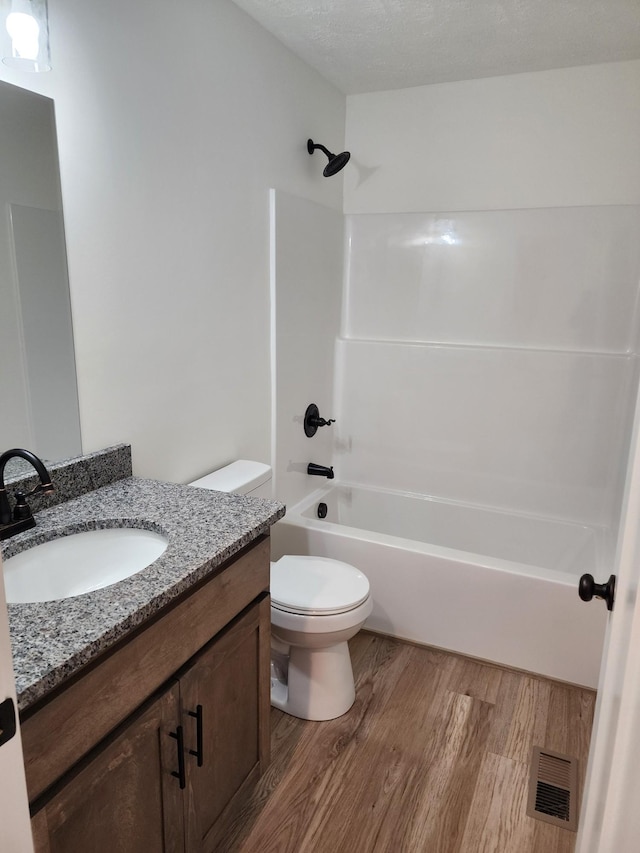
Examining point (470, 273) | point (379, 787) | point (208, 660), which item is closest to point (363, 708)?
point (379, 787)

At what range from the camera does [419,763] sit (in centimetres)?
183

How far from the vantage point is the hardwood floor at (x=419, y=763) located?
158 cm

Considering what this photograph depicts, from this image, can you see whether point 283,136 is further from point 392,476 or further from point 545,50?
point 392,476

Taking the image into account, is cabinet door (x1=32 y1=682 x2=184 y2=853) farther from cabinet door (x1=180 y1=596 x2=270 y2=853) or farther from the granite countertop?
the granite countertop

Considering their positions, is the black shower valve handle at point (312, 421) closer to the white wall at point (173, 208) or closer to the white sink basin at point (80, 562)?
the white wall at point (173, 208)

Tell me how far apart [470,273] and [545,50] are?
94 cm

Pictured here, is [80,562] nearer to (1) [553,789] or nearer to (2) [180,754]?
(2) [180,754]

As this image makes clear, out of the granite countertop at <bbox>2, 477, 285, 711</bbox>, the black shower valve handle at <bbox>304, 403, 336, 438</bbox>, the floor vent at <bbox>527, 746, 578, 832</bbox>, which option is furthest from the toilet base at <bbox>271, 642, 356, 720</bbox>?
the black shower valve handle at <bbox>304, 403, 336, 438</bbox>

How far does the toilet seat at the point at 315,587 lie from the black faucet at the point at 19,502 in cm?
86

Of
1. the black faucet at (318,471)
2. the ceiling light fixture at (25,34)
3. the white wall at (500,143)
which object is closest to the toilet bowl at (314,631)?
the black faucet at (318,471)

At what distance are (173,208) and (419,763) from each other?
1.96 m

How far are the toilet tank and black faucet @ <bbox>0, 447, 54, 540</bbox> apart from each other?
2.23ft

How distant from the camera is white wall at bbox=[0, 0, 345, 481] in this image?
1.50 metres

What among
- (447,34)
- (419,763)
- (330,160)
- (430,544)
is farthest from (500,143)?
(419,763)
